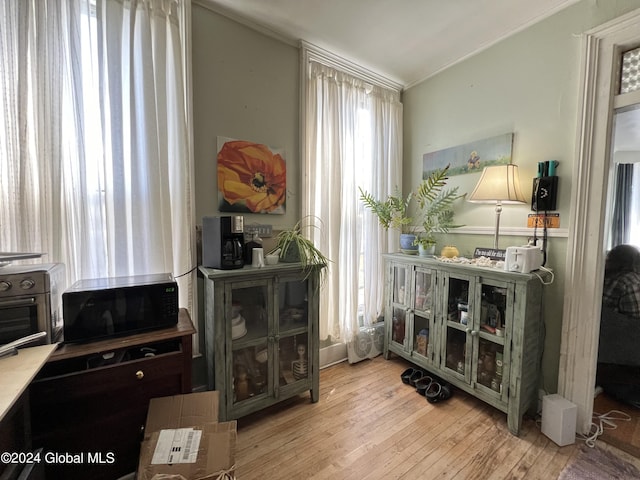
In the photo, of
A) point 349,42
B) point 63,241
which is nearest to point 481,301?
point 349,42

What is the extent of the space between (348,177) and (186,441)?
2.09 m

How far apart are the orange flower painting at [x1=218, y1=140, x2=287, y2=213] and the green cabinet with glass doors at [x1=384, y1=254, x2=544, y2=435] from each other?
1.23 meters

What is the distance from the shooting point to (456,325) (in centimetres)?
191

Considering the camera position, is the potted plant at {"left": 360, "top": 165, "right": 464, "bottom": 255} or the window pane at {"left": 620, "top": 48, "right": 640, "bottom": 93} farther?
the potted plant at {"left": 360, "top": 165, "right": 464, "bottom": 255}

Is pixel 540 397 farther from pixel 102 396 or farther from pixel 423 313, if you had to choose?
pixel 102 396

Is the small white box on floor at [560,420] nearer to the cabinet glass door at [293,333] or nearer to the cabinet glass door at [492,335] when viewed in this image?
the cabinet glass door at [492,335]

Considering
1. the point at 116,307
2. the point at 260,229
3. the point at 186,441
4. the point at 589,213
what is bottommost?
the point at 186,441

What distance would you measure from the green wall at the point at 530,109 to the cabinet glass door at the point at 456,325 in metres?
0.48

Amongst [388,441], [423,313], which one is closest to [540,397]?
[423,313]

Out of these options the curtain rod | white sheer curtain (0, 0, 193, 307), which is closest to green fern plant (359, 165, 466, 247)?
the curtain rod

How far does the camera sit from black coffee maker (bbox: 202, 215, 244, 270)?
5.16 feet

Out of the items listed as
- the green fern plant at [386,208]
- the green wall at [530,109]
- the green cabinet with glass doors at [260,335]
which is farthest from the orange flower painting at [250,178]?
the green wall at [530,109]

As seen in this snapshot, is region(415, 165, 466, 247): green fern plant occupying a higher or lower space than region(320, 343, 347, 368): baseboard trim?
higher

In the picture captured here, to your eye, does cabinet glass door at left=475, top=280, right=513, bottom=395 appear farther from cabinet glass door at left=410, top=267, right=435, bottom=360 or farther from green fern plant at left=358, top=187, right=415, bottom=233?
green fern plant at left=358, top=187, right=415, bottom=233
